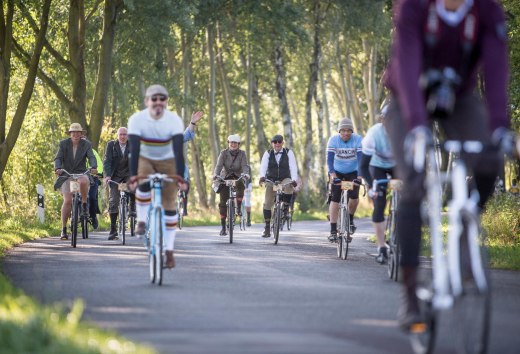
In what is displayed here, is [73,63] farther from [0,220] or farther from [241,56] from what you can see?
[241,56]

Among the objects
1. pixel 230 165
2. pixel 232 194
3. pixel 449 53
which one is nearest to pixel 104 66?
pixel 230 165

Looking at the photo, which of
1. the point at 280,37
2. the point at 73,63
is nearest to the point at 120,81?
the point at 280,37

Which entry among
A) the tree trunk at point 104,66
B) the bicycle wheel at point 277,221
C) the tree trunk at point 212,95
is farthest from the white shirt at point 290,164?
the tree trunk at point 212,95

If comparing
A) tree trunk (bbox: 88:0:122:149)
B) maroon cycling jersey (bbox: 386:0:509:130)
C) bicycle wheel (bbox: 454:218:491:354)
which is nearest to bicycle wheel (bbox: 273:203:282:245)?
tree trunk (bbox: 88:0:122:149)

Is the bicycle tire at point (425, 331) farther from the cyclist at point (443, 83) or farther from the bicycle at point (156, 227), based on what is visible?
the bicycle at point (156, 227)

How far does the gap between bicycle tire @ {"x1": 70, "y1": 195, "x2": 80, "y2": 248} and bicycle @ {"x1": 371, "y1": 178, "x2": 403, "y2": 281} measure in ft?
20.9

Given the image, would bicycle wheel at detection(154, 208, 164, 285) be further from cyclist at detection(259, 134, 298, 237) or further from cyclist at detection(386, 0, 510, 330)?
cyclist at detection(259, 134, 298, 237)

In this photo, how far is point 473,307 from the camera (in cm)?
636

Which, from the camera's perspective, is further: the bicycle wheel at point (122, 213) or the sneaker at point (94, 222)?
the sneaker at point (94, 222)

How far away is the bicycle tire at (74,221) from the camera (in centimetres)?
1906

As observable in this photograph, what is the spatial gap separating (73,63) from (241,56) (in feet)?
66.8

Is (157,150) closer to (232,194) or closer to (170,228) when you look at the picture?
(170,228)

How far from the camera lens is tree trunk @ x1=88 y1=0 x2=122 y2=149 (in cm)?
3100

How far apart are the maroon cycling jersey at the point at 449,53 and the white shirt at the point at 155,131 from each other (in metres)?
5.99
